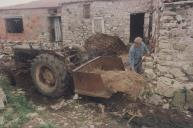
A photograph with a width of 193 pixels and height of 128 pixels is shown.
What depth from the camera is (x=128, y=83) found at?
18.4 ft

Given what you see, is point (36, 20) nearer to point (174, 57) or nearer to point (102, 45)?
point (102, 45)

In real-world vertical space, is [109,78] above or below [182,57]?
below

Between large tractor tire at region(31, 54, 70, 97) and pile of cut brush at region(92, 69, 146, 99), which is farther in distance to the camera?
large tractor tire at region(31, 54, 70, 97)

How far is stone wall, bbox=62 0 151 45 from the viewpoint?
11751 mm

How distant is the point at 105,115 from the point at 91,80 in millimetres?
839

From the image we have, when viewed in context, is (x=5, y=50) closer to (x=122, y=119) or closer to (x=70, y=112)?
(x=70, y=112)

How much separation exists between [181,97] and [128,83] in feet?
4.08

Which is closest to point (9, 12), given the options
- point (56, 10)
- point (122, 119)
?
point (56, 10)

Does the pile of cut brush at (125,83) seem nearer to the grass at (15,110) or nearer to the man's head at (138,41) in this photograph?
the man's head at (138,41)

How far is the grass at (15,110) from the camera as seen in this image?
15.4 feet

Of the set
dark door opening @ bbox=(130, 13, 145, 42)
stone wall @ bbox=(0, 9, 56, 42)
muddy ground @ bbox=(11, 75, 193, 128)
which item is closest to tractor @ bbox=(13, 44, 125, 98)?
muddy ground @ bbox=(11, 75, 193, 128)

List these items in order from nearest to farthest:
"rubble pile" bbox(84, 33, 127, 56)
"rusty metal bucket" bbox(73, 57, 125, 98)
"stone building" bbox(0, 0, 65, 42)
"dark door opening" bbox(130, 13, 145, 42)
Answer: "rusty metal bucket" bbox(73, 57, 125, 98) → "rubble pile" bbox(84, 33, 127, 56) → "dark door opening" bbox(130, 13, 145, 42) → "stone building" bbox(0, 0, 65, 42)

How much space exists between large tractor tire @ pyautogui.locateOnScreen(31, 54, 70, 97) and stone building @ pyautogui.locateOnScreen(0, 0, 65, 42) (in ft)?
28.4

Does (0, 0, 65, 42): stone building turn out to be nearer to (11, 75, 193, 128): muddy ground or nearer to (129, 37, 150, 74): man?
(129, 37, 150, 74): man
